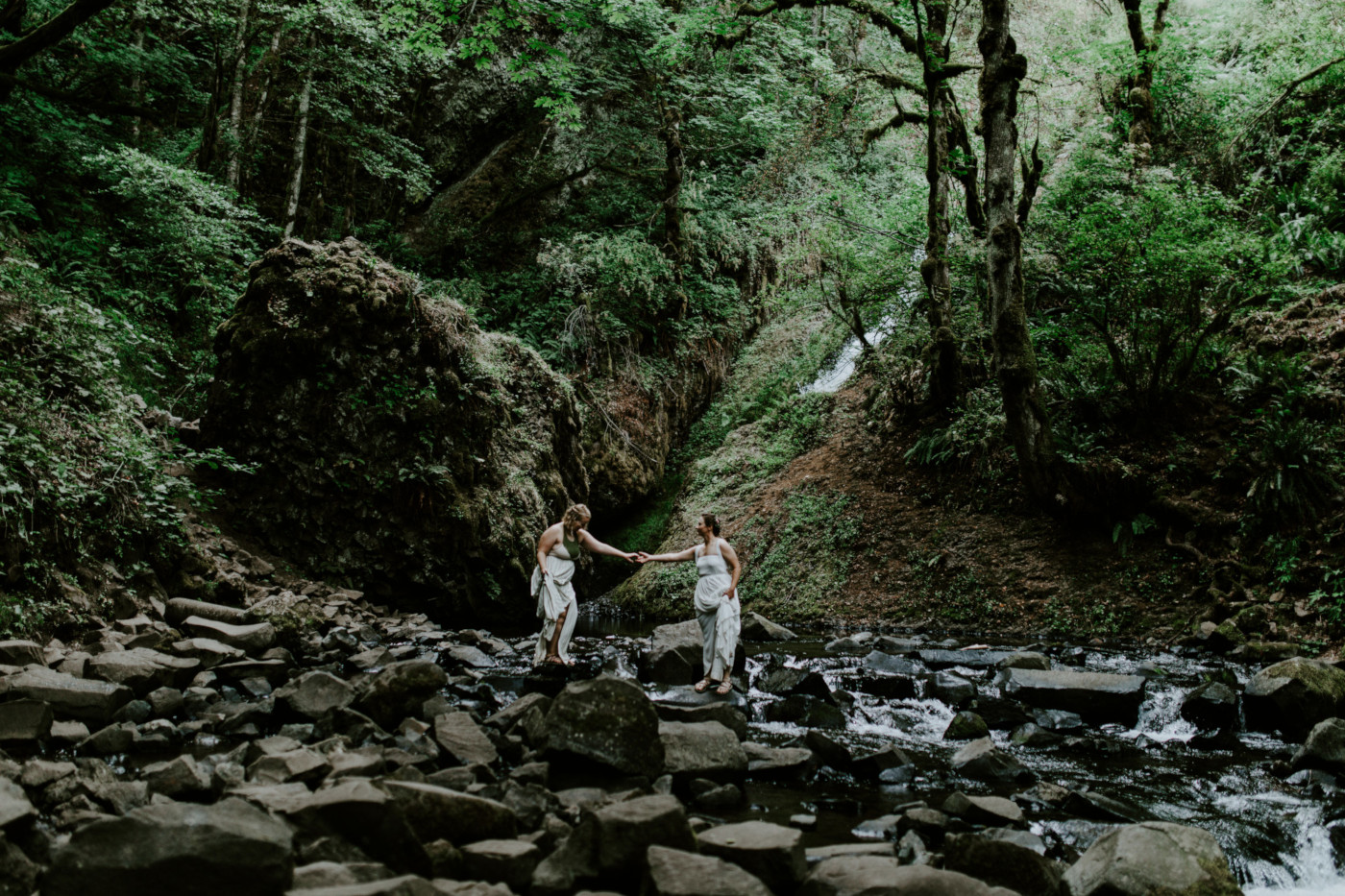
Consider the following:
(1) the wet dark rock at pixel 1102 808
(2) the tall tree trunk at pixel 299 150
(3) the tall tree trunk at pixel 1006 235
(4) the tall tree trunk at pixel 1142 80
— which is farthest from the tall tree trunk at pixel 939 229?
(2) the tall tree trunk at pixel 299 150

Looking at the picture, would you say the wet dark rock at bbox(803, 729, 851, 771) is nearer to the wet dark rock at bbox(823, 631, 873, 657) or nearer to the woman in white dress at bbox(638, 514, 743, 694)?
the woman in white dress at bbox(638, 514, 743, 694)

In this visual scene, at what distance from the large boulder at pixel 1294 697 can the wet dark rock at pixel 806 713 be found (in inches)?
139

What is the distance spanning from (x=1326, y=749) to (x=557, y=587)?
6942 mm

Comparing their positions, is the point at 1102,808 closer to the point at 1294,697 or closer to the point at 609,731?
the point at 1294,697

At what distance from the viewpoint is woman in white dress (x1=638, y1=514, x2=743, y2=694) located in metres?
7.92

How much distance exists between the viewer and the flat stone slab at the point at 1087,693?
680cm

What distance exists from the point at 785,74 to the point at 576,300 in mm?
9880

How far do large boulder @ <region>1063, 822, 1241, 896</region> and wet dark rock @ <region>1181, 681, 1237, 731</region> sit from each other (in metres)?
3.36

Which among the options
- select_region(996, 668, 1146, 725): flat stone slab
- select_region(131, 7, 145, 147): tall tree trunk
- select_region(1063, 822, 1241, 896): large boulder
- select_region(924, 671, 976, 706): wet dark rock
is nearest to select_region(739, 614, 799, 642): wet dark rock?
select_region(924, 671, 976, 706): wet dark rock

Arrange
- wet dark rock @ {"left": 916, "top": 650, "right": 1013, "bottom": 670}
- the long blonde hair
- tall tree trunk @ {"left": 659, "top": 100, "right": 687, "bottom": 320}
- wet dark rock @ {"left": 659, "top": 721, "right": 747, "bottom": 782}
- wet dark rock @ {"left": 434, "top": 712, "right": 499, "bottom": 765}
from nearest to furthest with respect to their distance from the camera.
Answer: wet dark rock @ {"left": 434, "top": 712, "right": 499, "bottom": 765} < wet dark rock @ {"left": 659, "top": 721, "right": 747, "bottom": 782} < wet dark rock @ {"left": 916, "top": 650, "right": 1013, "bottom": 670} < the long blonde hair < tall tree trunk @ {"left": 659, "top": 100, "right": 687, "bottom": 320}

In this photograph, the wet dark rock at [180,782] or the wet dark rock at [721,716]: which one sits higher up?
the wet dark rock at [180,782]

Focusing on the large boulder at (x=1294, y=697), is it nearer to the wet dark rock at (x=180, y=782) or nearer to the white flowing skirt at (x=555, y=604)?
the white flowing skirt at (x=555, y=604)

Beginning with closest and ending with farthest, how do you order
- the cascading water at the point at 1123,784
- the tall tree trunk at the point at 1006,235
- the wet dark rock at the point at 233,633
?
the cascading water at the point at 1123,784 → the wet dark rock at the point at 233,633 → the tall tree trunk at the point at 1006,235

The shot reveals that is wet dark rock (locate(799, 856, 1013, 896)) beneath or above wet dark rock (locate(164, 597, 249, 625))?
above
